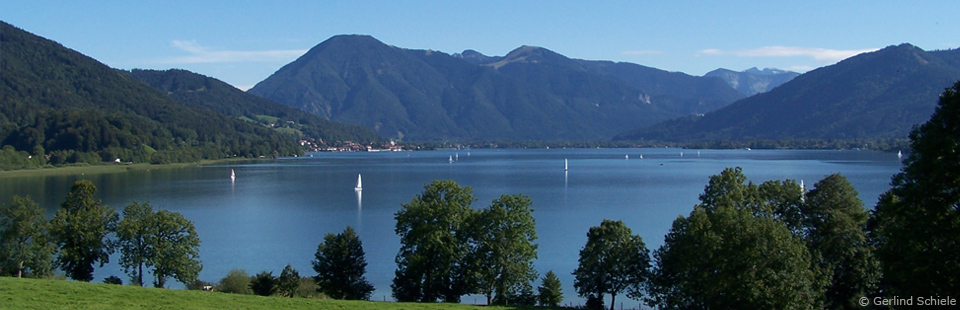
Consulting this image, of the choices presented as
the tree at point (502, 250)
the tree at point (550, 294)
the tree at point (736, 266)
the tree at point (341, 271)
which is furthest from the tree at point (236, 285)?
the tree at point (736, 266)

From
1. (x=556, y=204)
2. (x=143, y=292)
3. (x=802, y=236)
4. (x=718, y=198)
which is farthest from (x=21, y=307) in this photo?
(x=556, y=204)

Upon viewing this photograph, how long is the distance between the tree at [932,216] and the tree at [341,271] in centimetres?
1610

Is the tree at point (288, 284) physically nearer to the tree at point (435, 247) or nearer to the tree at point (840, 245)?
the tree at point (435, 247)

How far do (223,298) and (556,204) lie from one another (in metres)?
40.3

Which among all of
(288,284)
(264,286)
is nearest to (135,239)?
(264,286)

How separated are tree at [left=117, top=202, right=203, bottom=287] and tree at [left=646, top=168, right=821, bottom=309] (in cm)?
1607

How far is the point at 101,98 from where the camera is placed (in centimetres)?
17188

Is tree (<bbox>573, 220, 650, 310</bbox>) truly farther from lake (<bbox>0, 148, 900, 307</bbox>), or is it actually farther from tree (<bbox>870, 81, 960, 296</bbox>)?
tree (<bbox>870, 81, 960, 296</bbox>)

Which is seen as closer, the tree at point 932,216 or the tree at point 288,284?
the tree at point 932,216

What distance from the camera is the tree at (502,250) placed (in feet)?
80.1

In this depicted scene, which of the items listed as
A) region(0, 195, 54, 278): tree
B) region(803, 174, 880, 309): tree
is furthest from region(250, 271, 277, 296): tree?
region(803, 174, 880, 309): tree

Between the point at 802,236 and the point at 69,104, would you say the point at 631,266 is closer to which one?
the point at 802,236

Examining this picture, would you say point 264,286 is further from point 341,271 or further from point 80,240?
point 80,240

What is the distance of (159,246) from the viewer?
26797mm
